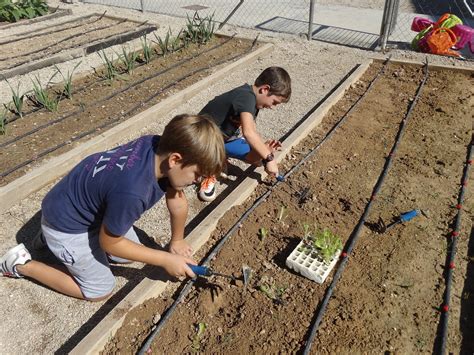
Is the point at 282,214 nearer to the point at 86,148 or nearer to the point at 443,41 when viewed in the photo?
the point at 86,148

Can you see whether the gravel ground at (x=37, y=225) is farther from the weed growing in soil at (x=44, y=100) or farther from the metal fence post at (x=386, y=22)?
the metal fence post at (x=386, y=22)

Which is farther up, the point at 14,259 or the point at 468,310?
the point at 14,259

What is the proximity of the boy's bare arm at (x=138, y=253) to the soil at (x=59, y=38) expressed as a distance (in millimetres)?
4788

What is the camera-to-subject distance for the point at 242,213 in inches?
129

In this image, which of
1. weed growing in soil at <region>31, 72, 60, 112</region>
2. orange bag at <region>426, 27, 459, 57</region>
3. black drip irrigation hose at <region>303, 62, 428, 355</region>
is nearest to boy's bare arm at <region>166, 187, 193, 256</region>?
black drip irrigation hose at <region>303, 62, 428, 355</region>

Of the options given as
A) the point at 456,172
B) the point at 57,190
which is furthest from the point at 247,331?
the point at 456,172

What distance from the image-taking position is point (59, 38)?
714cm

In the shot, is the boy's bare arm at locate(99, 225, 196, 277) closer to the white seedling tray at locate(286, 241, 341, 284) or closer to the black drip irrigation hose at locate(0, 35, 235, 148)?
the white seedling tray at locate(286, 241, 341, 284)

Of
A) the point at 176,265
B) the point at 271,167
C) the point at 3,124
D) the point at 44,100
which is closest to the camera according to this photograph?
the point at 176,265

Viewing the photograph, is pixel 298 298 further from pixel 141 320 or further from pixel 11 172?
pixel 11 172

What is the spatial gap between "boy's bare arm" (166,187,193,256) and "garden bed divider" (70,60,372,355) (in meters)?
0.19

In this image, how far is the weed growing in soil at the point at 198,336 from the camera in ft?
7.64

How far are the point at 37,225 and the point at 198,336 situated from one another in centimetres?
161

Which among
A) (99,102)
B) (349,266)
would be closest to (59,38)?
(99,102)
